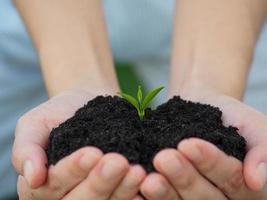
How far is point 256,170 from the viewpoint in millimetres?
1303

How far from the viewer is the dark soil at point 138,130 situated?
4.35ft

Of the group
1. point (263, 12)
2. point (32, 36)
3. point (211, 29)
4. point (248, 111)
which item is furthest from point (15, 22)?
point (248, 111)

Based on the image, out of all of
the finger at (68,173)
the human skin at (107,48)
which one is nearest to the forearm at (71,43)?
the human skin at (107,48)

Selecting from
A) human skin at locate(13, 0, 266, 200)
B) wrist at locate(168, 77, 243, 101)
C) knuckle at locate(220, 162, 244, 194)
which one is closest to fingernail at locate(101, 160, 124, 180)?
knuckle at locate(220, 162, 244, 194)

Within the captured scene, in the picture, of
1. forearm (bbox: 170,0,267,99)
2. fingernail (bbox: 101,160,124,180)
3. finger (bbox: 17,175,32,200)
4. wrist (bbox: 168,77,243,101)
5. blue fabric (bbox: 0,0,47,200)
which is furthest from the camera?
blue fabric (bbox: 0,0,47,200)

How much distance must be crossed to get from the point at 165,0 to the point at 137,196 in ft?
3.99

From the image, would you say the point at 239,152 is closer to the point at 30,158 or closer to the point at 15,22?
the point at 30,158

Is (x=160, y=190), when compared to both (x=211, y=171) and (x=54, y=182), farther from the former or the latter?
(x=54, y=182)

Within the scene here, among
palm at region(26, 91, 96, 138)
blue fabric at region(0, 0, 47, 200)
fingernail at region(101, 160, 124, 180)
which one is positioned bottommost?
blue fabric at region(0, 0, 47, 200)

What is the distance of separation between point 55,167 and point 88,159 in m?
0.12

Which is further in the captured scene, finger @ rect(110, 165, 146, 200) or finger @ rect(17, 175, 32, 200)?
finger @ rect(17, 175, 32, 200)

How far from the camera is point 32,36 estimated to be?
2080 millimetres

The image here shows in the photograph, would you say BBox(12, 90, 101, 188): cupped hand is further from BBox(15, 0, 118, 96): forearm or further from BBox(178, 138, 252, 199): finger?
BBox(178, 138, 252, 199): finger

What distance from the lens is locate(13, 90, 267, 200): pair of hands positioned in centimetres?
122
